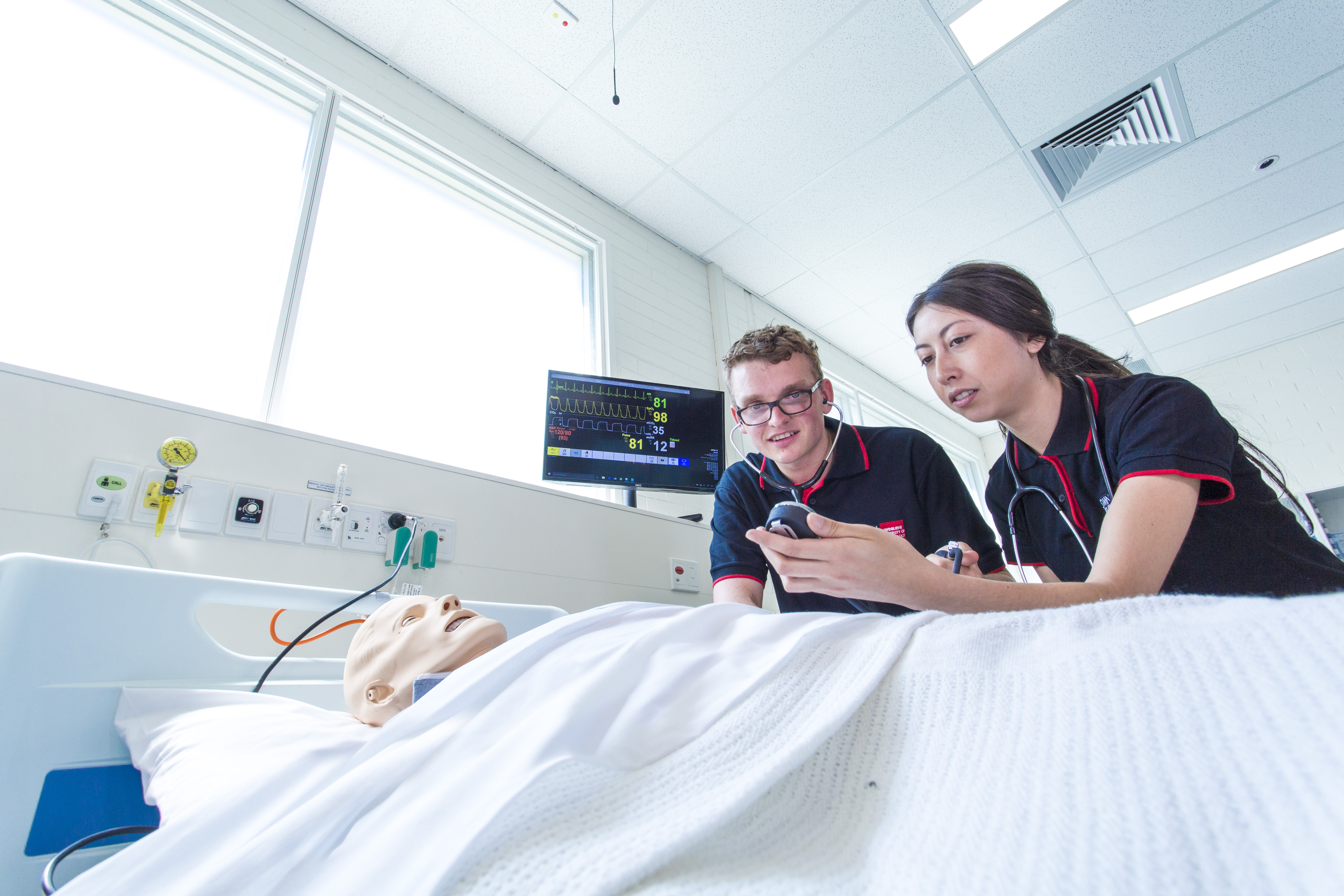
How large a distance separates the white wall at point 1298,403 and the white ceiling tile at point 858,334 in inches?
84.3

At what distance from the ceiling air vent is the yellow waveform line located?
2.19 metres

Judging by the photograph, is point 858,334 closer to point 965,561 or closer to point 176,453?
point 965,561

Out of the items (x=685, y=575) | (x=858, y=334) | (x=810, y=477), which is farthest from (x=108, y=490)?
(x=858, y=334)

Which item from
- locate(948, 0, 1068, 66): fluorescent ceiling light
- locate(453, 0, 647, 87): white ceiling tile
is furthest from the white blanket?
locate(948, 0, 1068, 66): fluorescent ceiling light

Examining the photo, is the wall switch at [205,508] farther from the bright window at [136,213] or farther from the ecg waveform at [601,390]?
the ecg waveform at [601,390]

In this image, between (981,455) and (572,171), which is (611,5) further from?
(981,455)

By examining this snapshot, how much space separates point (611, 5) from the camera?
212 cm

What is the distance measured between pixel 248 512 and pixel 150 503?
0.16 meters

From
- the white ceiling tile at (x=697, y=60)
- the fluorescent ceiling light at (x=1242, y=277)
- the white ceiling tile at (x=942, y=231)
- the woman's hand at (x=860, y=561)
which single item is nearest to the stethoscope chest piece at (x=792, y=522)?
the woman's hand at (x=860, y=561)

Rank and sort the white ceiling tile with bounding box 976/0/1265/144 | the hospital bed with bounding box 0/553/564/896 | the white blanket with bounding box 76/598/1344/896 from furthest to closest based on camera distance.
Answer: the white ceiling tile with bounding box 976/0/1265/144, the hospital bed with bounding box 0/553/564/896, the white blanket with bounding box 76/598/1344/896

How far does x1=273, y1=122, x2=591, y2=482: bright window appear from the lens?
6.26ft

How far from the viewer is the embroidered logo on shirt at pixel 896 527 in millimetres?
1406

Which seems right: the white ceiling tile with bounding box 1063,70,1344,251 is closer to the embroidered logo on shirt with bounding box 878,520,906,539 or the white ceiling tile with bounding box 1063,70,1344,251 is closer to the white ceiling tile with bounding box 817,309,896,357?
the white ceiling tile with bounding box 817,309,896,357

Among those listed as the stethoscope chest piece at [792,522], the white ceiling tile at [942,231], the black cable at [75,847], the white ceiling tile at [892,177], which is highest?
the white ceiling tile at [892,177]
